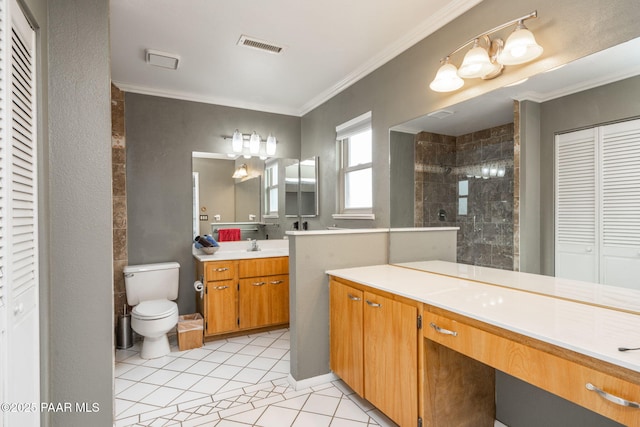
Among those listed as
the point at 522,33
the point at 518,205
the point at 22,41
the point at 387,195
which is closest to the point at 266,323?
the point at 387,195

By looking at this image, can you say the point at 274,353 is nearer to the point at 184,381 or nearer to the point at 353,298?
the point at 184,381

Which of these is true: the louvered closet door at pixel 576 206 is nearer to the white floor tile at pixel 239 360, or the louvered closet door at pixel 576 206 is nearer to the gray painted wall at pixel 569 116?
the gray painted wall at pixel 569 116

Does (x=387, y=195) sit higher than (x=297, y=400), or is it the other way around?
(x=387, y=195)

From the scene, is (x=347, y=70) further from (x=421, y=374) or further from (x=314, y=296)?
(x=421, y=374)

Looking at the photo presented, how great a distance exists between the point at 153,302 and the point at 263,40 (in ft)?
8.41

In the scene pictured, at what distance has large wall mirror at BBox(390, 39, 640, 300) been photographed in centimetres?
138

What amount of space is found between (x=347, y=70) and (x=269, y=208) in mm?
1845

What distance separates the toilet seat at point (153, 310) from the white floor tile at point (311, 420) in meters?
1.53

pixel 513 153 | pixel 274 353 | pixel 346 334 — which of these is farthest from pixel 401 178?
pixel 274 353

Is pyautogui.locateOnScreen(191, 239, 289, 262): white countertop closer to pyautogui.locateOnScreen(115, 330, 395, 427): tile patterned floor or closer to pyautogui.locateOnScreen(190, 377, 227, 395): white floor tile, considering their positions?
pyautogui.locateOnScreen(115, 330, 395, 427): tile patterned floor

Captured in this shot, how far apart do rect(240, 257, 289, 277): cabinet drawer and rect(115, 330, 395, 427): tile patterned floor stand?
29.7 inches

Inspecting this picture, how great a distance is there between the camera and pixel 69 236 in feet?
5.20

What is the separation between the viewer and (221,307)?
10.4 feet

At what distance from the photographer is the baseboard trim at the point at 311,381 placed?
7.47 ft
